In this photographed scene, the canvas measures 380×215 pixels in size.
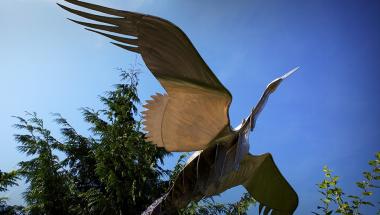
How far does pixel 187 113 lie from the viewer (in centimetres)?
271

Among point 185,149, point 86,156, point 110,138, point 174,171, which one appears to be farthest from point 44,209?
point 185,149

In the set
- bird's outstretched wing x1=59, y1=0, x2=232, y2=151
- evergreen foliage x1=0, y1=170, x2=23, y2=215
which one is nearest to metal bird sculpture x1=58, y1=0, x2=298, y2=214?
bird's outstretched wing x1=59, y1=0, x2=232, y2=151

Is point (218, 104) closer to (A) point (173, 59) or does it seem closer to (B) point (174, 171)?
(A) point (173, 59)

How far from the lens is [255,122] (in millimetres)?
2977

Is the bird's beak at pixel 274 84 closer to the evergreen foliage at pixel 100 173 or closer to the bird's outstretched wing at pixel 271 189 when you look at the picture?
the bird's outstretched wing at pixel 271 189

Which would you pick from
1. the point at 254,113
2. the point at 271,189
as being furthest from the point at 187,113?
the point at 271,189

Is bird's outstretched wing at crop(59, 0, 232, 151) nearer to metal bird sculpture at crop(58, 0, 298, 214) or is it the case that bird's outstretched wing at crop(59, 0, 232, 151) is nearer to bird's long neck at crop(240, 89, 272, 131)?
metal bird sculpture at crop(58, 0, 298, 214)

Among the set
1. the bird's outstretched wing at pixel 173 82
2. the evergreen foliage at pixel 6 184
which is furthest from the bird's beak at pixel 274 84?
the evergreen foliage at pixel 6 184

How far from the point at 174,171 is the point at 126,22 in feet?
15.2

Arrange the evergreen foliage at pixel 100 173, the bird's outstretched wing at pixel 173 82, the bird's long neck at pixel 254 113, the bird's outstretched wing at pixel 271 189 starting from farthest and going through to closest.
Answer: the evergreen foliage at pixel 100 173 → the bird's outstretched wing at pixel 271 189 → the bird's long neck at pixel 254 113 → the bird's outstretched wing at pixel 173 82

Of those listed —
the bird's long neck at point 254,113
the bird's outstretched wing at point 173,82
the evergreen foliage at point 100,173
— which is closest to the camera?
the bird's outstretched wing at point 173,82

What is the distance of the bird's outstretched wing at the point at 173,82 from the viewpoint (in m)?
Answer: 2.24

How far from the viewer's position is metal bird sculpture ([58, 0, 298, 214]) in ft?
7.44

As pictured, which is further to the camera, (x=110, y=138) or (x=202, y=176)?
(x=110, y=138)
